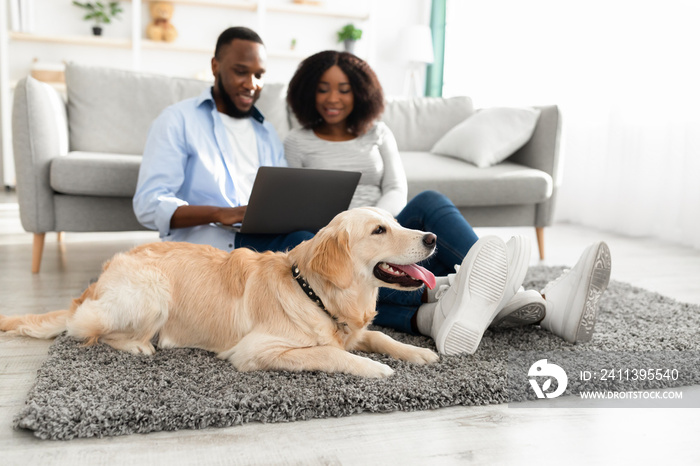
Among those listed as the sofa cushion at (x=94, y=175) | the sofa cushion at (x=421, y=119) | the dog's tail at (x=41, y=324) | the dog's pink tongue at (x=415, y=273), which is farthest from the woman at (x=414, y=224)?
the sofa cushion at (x=421, y=119)

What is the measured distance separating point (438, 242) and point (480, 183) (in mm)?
1357

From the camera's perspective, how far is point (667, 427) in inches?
53.1

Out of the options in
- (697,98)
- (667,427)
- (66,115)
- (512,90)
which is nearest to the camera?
(667,427)

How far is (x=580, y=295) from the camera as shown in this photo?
5.83 ft

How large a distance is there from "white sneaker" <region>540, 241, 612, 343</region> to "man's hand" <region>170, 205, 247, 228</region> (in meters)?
1.07

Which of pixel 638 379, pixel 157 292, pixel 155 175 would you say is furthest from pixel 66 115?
pixel 638 379

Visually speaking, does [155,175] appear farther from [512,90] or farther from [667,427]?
[512,90]

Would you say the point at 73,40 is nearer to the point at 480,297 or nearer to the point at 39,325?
the point at 39,325

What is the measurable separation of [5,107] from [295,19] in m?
3.19

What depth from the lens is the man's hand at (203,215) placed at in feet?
6.59

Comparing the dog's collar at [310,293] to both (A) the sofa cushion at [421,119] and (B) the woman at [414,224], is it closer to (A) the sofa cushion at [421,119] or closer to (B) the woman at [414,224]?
(B) the woman at [414,224]

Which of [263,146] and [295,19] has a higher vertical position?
[295,19]

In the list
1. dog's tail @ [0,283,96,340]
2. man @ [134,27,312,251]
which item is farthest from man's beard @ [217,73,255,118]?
dog's tail @ [0,283,96,340]

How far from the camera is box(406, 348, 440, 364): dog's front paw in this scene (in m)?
1.64
